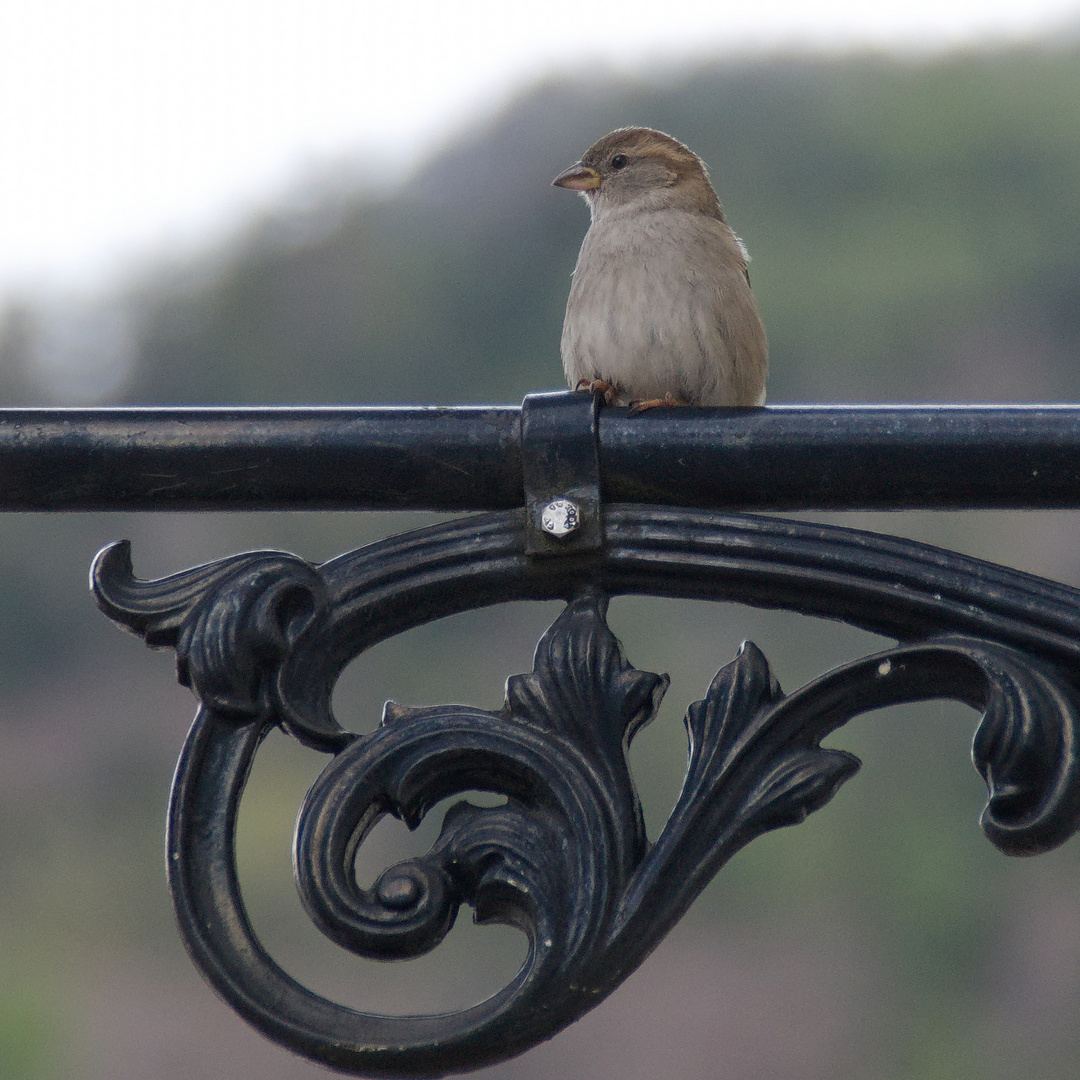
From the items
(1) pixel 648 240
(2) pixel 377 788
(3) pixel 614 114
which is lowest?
(2) pixel 377 788

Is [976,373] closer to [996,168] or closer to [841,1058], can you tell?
[996,168]

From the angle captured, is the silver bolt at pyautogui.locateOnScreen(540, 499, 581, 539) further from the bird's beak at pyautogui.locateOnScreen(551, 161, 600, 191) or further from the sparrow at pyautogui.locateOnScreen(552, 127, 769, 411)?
the bird's beak at pyautogui.locateOnScreen(551, 161, 600, 191)

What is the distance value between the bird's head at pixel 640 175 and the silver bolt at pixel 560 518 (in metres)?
2.06

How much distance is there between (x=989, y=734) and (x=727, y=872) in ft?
82.5

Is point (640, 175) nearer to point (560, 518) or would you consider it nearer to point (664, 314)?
point (664, 314)

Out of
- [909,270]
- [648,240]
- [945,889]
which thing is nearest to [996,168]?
[909,270]

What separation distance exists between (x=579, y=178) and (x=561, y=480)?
2288mm

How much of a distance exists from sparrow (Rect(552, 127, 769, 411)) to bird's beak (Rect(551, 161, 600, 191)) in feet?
0.73

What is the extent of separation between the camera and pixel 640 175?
3180 millimetres

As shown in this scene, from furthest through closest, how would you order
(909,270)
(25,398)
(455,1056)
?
(909,270)
(25,398)
(455,1056)

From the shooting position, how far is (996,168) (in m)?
29.9

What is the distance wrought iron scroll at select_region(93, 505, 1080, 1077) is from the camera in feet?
3.19

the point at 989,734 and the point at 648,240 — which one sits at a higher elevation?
the point at 648,240

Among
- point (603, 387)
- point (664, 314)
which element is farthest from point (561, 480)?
point (664, 314)
